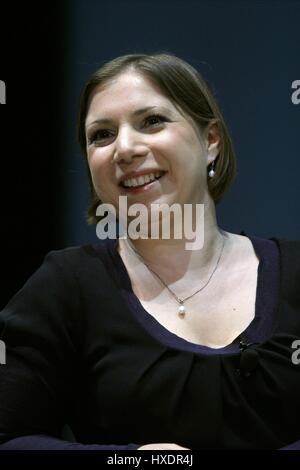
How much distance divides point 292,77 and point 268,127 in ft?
0.39

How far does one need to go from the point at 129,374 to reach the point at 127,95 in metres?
0.46

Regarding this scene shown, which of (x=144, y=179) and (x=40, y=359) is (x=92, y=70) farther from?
(x=40, y=359)

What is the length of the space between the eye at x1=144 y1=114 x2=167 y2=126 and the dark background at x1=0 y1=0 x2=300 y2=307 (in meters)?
0.34

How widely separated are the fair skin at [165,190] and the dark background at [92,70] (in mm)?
256

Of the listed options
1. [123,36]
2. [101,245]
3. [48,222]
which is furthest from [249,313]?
[123,36]

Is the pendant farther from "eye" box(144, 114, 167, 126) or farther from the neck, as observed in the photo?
"eye" box(144, 114, 167, 126)

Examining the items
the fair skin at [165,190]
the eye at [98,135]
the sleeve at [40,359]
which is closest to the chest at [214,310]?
the fair skin at [165,190]

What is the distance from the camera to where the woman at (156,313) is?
103 centimetres

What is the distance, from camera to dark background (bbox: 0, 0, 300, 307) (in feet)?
4.62

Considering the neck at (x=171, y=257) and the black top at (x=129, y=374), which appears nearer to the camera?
the black top at (x=129, y=374)

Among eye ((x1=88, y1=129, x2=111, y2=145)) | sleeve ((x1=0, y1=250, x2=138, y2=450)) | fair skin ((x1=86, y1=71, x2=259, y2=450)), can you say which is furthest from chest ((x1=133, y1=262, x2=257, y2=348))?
eye ((x1=88, y1=129, x2=111, y2=145))

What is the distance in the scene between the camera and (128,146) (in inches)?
43.6

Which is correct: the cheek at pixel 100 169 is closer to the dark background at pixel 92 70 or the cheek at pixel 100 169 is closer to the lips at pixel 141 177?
the lips at pixel 141 177
